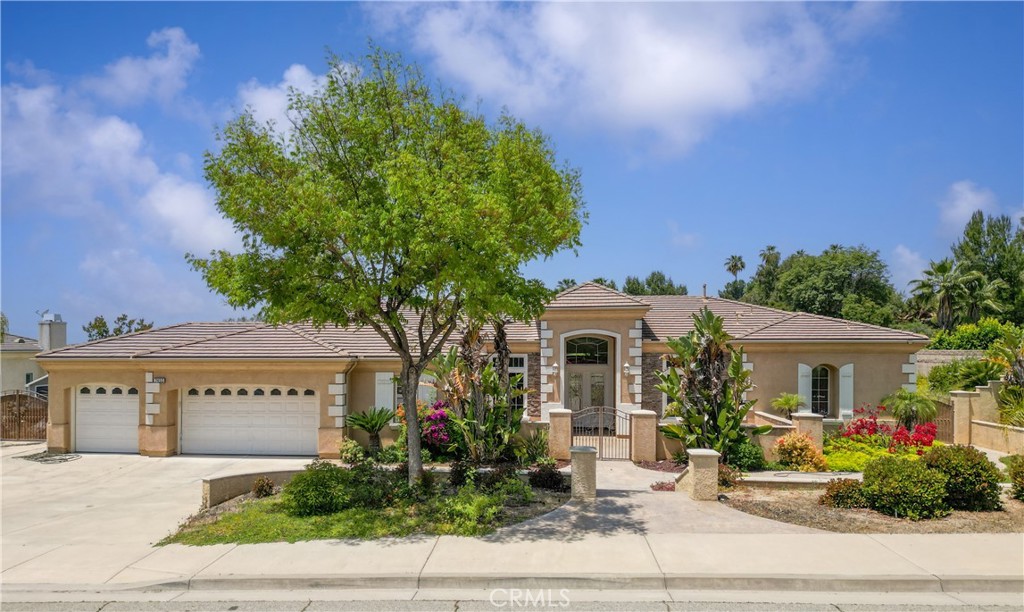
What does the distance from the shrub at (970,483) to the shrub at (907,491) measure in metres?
0.31

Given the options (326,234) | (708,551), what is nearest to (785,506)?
(708,551)

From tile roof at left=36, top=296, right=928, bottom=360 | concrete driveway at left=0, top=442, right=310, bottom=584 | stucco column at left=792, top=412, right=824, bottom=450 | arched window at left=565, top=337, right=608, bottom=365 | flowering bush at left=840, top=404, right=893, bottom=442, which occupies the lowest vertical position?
concrete driveway at left=0, top=442, right=310, bottom=584

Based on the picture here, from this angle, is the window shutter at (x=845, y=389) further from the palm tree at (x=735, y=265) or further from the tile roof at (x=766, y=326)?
the palm tree at (x=735, y=265)

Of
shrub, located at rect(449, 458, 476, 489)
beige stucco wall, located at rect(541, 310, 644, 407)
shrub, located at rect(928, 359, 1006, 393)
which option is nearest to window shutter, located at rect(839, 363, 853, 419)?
shrub, located at rect(928, 359, 1006, 393)

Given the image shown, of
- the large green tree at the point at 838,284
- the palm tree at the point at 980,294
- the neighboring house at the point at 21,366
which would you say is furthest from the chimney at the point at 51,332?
the palm tree at the point at 980,294

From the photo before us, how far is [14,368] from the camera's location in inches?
1288

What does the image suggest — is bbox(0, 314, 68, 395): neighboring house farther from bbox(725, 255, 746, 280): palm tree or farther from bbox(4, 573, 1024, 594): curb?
bbox(725, 255, 746, 280): palm tree

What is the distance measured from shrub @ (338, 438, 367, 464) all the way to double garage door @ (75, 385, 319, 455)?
4.73ft

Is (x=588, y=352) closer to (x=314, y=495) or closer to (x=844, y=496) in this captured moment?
(x=844, y=496)

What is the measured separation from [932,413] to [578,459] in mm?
13430

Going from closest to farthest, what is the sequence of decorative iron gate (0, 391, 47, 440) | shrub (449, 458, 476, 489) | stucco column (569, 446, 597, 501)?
stucco column (569, 446, 597, 501) < shrub (449, 458, 476, 489) < decorative iron gate (0, 391, 47, 440)

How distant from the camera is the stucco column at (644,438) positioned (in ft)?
53.2

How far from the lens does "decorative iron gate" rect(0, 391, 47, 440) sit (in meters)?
21.2

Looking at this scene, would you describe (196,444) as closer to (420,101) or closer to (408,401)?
(408,401)
